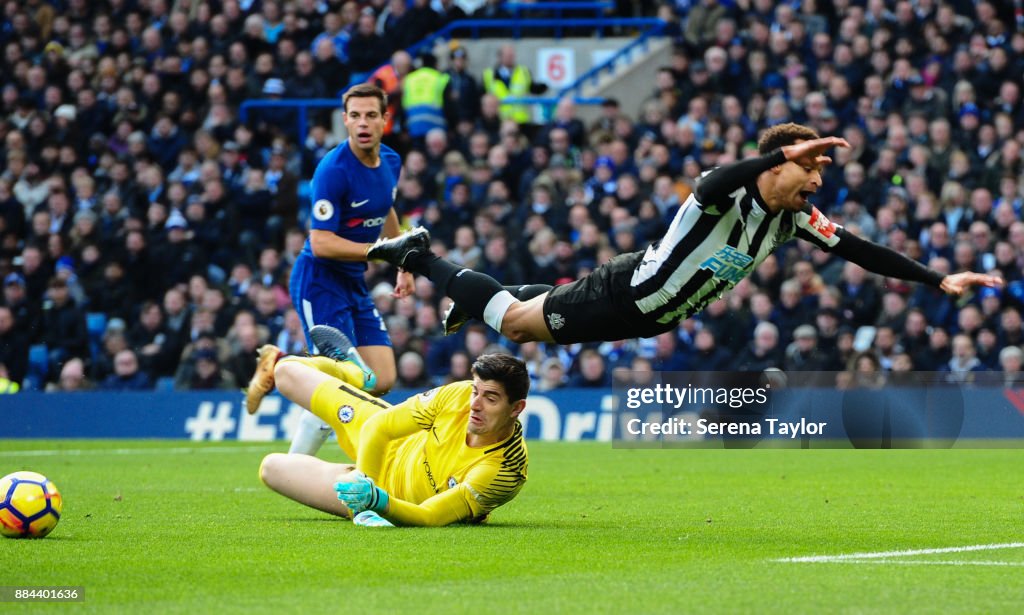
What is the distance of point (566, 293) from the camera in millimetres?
8938

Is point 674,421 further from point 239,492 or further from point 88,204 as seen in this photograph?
point 88,204

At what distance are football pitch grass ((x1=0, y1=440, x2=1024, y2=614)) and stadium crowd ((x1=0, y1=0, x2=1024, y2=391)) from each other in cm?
564

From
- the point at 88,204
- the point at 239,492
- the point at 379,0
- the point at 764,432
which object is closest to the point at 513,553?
the point at 239,492

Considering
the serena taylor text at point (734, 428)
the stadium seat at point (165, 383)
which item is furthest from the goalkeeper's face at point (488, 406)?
the stadium seat at point (165, 383)

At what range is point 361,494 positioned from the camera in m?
8.09

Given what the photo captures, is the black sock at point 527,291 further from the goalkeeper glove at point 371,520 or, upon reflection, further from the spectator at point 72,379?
the spectator at point 72,379

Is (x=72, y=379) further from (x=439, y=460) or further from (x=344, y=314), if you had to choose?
(x=439, y=460)

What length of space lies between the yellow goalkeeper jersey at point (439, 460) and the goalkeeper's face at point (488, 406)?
0.22 m

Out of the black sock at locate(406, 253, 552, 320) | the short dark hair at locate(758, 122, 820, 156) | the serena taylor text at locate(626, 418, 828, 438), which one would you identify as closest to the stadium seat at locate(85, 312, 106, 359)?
the serena taylor text at locate(626, 418, 828, 438)

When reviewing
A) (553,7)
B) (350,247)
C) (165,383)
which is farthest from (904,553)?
(553,7)

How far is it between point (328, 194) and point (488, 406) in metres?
2.70

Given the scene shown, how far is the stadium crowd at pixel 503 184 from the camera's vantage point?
18.9 meters

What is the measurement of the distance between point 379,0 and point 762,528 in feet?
64.0

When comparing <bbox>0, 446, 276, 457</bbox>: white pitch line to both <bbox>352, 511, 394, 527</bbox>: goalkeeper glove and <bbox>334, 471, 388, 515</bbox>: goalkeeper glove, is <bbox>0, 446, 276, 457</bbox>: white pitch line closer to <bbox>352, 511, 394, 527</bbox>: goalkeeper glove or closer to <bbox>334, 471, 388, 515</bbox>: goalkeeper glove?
<bbox>352, 511, 394, 527</bbox>: goalkeeper glove
